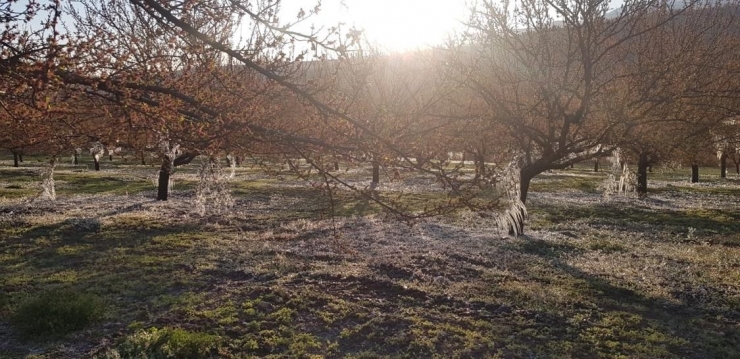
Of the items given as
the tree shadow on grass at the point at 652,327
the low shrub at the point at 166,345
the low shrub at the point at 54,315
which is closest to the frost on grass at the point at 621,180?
the tree shadow on grass at the point at 652,327

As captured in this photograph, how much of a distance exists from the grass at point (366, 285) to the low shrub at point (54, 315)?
0.25 feet

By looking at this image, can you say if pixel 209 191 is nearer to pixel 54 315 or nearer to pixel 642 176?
pixel 54 315

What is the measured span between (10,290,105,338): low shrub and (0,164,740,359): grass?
8 centimetres

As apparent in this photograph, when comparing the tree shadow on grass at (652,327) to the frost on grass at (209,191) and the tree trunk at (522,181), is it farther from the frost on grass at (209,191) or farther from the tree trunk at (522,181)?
the frost on grass at (209,191)

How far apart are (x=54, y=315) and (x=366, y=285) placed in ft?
20.8

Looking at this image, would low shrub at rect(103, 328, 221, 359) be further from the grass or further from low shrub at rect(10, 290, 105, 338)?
low shrub at rect(10, 290, 105, 338)

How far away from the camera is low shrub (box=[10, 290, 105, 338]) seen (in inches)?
345

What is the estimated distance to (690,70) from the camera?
15.0 m

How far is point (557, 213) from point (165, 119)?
2182cm

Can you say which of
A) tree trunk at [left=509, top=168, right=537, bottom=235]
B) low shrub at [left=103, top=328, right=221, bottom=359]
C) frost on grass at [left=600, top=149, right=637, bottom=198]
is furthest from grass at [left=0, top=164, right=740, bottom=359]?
frost on grass at [left=600, top=149, right=637, bottom=198]

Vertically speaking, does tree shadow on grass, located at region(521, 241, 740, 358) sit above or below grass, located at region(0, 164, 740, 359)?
below

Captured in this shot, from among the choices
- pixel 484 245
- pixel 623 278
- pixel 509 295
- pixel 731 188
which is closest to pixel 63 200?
pixel 484 245

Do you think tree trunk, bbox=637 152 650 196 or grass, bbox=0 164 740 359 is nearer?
grass, bbox=0 164 740 359

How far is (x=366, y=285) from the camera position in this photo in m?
11.8
